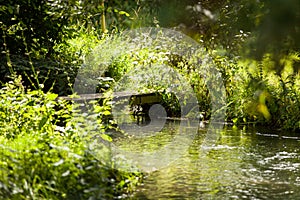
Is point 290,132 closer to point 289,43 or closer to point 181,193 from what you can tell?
point 181,193

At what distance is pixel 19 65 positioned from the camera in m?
6.97

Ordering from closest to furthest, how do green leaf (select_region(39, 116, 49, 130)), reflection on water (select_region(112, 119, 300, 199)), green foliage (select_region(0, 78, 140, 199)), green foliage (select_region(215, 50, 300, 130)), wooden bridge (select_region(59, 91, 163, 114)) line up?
green foliage (select_region(0, 78, 140, 199))
reflection on water (select_region(112, 119, 300, 199))
green leaf (select_region(39, 116, 49, 130))
green foliage (select_region(215, 50, 300, 130))
wooden bridge (select_region(59, 91, 163, 114))

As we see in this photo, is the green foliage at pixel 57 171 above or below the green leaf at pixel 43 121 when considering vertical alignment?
below

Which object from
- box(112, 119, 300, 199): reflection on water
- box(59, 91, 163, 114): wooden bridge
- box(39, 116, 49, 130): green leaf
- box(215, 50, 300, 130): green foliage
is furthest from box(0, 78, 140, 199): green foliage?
box(59, 91, 163, 114): wooden bridge

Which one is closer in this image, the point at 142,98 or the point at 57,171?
the point at 57,171

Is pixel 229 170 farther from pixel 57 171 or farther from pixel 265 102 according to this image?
pixel 265 102

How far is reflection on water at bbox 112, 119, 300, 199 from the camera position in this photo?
397 cm

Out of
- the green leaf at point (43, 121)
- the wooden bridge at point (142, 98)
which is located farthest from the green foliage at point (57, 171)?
the wooden bridge at point (142, 98)

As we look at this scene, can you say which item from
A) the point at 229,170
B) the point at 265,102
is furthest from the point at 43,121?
the point at 265,102

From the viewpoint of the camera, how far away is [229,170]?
15.4ft

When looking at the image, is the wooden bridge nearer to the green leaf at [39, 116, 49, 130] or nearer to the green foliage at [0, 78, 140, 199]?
the green leaf at [39, 116, 49, 130]

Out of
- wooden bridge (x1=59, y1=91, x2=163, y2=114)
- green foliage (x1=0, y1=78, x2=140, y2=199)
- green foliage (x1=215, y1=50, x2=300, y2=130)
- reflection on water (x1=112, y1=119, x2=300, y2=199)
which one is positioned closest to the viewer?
green foliage (x1=0, y1=78, x2=140, y2=199)

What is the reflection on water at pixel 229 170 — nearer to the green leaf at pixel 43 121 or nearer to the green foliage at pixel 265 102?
the green foliage at pixel 265 102

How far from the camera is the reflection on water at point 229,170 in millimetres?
3969
